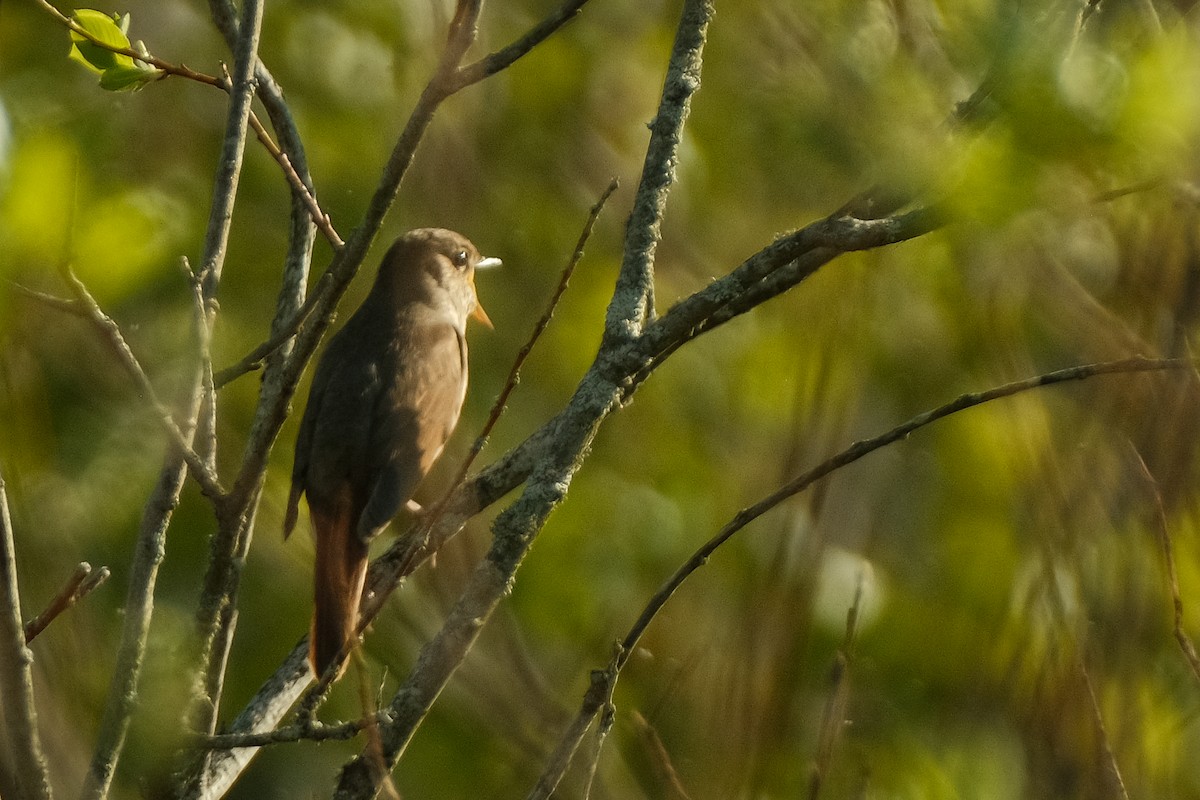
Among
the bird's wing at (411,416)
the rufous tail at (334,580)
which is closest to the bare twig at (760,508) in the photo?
the rufous tail at (334,580)

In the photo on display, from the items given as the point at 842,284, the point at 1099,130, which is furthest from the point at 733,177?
the point at 1099,130

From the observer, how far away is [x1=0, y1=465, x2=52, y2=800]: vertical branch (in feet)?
8.23

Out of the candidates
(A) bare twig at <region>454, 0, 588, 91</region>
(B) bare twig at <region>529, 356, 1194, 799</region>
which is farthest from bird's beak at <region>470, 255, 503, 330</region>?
(B) bare twig at <region>529, 356, 1194, 799</region>

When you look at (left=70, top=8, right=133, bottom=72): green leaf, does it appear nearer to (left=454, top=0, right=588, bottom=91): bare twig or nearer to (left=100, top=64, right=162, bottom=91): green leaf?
(left=100, top=64, right=162, bottom=91): green leaf

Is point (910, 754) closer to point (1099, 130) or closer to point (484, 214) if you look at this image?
point (1099, 130)

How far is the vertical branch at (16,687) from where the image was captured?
8.23ft

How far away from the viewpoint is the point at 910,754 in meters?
3.92

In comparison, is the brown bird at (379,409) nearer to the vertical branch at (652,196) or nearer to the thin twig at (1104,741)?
the vertical branch at (652,196)

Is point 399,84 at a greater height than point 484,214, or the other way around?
point 399,84

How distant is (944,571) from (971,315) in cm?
129

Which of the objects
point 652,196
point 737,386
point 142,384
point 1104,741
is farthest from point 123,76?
point 737,386

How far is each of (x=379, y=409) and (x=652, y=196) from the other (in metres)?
2.13

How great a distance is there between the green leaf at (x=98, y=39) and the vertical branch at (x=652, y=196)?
1150mm

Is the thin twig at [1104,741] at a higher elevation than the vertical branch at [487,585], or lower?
lower
